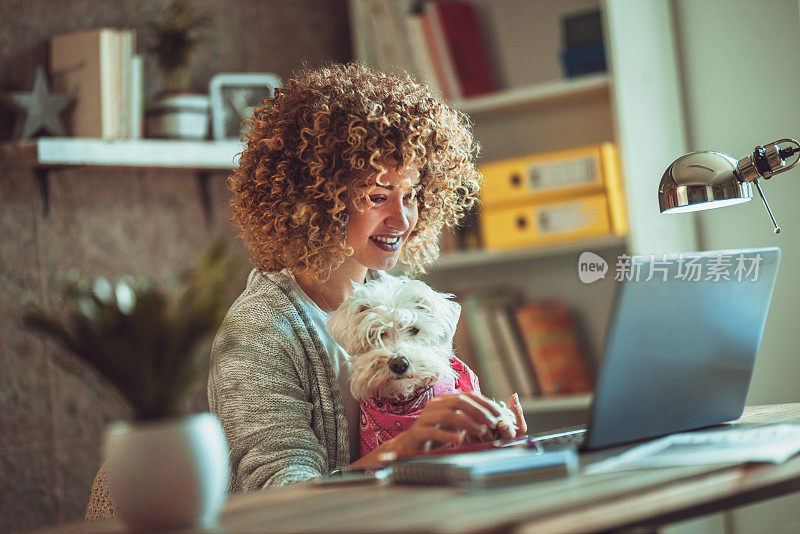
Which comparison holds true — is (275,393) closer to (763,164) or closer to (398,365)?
(398,365)

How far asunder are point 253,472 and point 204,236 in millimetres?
1728

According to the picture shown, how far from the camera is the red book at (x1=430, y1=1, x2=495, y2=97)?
3.05m

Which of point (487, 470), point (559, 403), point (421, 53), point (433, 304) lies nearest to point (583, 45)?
point (421, 53)

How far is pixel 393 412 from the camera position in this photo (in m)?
1.55

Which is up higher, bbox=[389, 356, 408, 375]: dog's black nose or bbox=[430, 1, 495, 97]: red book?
bbox=[430, 1, 495, 97]: red book

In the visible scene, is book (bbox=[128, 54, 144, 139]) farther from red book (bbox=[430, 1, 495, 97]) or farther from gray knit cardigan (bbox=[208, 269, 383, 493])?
gray knit cardigan (bbox=[208, 269, 383, 493])

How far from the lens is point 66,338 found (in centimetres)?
94

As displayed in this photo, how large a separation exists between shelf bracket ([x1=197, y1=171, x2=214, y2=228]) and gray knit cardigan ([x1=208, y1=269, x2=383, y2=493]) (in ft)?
4.42

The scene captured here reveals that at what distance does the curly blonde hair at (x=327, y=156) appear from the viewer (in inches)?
69.9

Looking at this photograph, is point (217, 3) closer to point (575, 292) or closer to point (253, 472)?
point (575, 292)

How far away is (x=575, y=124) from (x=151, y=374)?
7.70ft

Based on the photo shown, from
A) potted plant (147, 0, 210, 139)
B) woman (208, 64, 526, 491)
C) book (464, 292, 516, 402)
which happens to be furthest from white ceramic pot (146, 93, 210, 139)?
book (464, 292, 516, 402)

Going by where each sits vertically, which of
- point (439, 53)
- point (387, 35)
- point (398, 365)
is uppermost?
point (387, 35)

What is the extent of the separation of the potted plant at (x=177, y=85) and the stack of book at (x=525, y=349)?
1.05m
